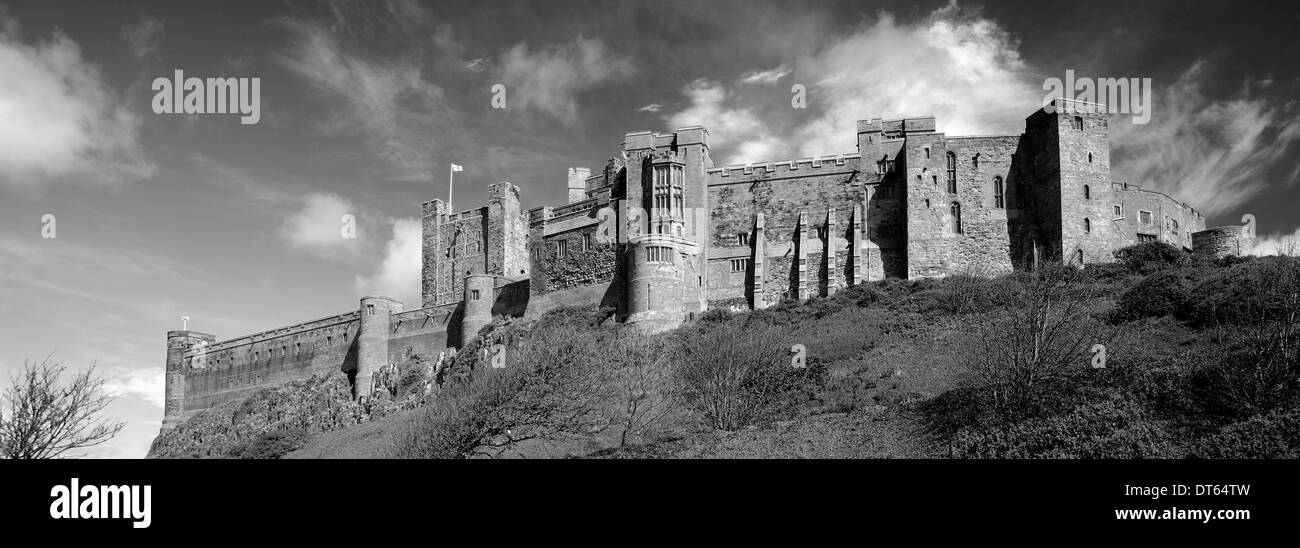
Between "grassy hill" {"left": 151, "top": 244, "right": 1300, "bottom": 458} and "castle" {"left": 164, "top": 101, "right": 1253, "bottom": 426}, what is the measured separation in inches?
130

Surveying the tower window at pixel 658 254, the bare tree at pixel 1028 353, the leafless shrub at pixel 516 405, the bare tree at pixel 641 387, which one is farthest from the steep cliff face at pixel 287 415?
the bare tree at pixel 1028 353

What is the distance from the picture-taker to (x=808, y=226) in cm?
5603

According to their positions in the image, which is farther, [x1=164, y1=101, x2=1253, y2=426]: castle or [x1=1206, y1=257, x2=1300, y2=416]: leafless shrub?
[x1=164, y1=101, x2=1253, y2=426]: castle

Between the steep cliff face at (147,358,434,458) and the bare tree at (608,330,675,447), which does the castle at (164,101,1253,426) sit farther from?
the bare tree at (608,330,675,447)

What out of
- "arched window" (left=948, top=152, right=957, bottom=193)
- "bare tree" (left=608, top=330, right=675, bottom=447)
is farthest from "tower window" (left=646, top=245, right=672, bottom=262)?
"arched window" (left=948, top=152, right=957, bottom=193)

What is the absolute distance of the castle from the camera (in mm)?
51344

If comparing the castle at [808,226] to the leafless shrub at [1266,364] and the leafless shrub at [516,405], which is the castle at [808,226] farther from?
the leafless shrub at [1266,364]

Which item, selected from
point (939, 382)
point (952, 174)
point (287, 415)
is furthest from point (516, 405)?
point (287, 415)

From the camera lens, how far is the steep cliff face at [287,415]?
173 ft

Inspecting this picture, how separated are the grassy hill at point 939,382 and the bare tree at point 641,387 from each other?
0.09 metres
